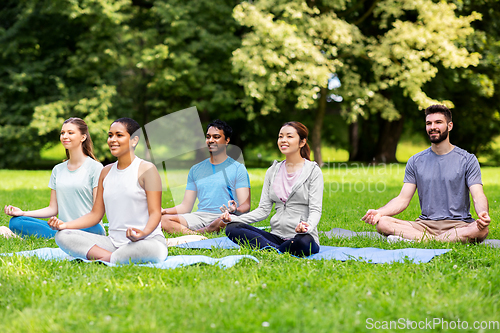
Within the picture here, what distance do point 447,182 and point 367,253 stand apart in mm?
1422

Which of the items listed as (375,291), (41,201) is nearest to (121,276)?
(375,291)

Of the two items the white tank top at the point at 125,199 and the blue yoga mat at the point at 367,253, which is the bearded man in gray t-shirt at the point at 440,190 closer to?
the blue yoga mat at the point at 367,253

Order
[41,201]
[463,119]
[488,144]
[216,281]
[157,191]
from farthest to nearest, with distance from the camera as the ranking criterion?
[488,144]
[463,119]
[41,201]
[157,191]
[216,281]

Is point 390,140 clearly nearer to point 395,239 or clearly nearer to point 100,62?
point 100,62

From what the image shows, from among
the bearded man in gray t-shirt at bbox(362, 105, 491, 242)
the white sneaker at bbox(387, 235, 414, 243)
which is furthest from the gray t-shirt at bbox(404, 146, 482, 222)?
the white sneaker at bbox(387, 235, 414, 243)

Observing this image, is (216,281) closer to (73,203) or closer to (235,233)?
(235,233)

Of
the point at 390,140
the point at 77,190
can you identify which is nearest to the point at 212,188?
the point at 77,190

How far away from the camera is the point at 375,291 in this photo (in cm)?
357

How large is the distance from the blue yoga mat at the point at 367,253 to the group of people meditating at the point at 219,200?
0.18m

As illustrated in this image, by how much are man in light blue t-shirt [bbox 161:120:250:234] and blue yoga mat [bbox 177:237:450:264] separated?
2.98 feet

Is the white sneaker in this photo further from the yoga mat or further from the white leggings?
the white leggings

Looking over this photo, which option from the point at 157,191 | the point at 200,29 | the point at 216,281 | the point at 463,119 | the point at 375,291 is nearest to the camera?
the point at 375,291

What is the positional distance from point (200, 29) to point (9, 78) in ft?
29.9

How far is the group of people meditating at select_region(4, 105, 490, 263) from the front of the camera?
14.4 feet
